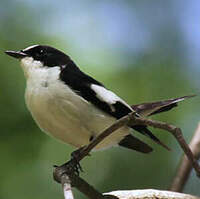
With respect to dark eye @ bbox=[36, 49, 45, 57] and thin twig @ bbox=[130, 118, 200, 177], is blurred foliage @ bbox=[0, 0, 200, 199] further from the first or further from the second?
thin twig @ bbox=[130, 118, 200, 177]

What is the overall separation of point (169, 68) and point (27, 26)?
1.30m

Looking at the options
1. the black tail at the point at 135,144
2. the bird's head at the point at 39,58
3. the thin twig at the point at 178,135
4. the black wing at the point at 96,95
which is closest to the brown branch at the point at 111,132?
the thin twig at the point at 178,135

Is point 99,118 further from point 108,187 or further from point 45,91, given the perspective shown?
point 108,187

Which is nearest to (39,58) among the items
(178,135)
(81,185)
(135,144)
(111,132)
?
(135,144)

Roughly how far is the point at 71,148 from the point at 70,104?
1.63 metres

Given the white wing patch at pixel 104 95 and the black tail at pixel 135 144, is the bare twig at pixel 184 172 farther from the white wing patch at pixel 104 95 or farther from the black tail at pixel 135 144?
the black tail at pixel 135 144

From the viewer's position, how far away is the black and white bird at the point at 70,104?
337cm

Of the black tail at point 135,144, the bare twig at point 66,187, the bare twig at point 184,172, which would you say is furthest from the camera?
the black tail at point 135,144

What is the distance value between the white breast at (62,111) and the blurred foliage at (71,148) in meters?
0.93

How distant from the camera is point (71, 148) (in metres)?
4.96

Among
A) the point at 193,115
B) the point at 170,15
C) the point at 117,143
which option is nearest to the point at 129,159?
the point at 193,115

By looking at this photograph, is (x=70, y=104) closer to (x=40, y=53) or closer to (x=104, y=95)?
(x=104, y=95)

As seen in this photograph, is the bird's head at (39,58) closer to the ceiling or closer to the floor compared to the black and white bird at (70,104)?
closer to the ceiling

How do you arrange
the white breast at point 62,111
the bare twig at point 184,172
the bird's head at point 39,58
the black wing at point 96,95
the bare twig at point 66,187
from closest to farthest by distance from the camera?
the bare twig at point 66,187, the bare twig at point 184,172, the white breast at point 62,111, the black wing at point 96,95, the bird's head at point 39,58
